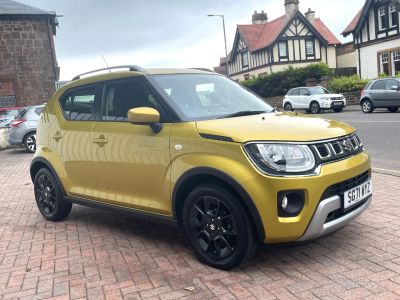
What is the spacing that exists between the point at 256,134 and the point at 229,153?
10.2 inches

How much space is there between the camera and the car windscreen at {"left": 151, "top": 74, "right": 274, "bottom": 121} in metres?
4.42

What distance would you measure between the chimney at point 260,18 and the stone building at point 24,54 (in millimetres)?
31312

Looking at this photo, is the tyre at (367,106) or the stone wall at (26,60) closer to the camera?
the tyre at (367,106)

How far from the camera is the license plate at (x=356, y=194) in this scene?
3864mm

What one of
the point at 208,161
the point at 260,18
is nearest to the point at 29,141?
the point at 208,161

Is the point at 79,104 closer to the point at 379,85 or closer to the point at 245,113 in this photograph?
the point at 245,113

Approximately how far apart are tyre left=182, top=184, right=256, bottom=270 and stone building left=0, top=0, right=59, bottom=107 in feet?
86.3

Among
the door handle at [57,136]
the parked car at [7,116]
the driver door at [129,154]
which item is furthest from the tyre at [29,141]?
the driver door at [129,154]

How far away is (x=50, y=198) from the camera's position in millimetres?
6043

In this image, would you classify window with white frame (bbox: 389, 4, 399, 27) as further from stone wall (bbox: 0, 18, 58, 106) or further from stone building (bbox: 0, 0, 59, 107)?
stone wall (bbox: 0, 18, 58, 106)

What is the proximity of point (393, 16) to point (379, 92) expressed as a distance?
1450 cm

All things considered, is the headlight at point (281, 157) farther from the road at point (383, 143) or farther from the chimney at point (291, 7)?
the chimney at point (291, 7)

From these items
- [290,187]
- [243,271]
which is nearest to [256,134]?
[290,187]

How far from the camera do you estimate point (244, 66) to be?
52938 millimetres
